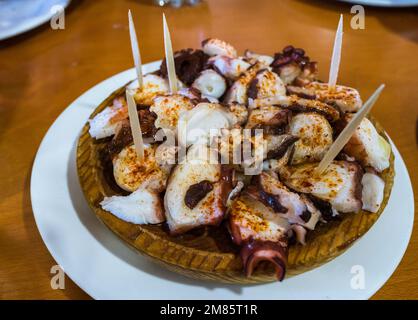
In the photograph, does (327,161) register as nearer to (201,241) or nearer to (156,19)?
(201,241)

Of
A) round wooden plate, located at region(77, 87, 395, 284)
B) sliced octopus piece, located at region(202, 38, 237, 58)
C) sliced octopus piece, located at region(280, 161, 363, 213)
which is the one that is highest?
sliced octopus piece, located at region(202, 38, 237, 58)

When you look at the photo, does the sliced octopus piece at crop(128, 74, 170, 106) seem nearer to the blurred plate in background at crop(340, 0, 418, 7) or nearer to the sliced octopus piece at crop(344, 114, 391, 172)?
the sliced octopus piece at crop(344, 114, 391, 172)

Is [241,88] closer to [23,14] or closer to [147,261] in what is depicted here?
[147,261]

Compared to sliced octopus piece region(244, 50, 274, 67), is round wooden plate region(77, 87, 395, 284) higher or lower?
lower

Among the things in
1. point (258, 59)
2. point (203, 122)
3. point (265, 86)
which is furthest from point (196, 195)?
point (258, 59)

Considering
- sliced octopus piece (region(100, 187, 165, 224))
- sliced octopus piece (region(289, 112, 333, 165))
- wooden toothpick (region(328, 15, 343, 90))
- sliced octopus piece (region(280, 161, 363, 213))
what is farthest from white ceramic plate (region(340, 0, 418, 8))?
sliced octopus piece (region(100, 187, 165, 224))
